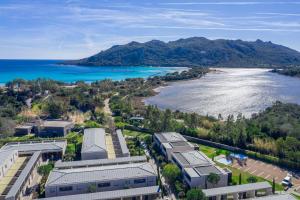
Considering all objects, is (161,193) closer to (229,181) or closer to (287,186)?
(229,181)

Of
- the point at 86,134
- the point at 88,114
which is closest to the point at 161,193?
the point at 86,134

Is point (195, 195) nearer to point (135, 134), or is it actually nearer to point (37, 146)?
point (37, 146)

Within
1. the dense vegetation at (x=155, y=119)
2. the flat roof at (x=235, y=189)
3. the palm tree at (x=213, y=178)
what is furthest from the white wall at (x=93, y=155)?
the flat roof at (x=235, y=189)

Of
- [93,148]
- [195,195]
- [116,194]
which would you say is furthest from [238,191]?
[93,148]

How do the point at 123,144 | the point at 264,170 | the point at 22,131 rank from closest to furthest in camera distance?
the point at 264,170
the point at 123,144
the point at 22,131

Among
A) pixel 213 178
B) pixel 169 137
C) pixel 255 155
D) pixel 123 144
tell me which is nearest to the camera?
pixel 213 178

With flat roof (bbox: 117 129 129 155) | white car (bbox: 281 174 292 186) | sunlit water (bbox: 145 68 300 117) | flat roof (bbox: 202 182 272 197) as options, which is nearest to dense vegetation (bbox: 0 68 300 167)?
flat roof (bbox: 117 129 129 155)
